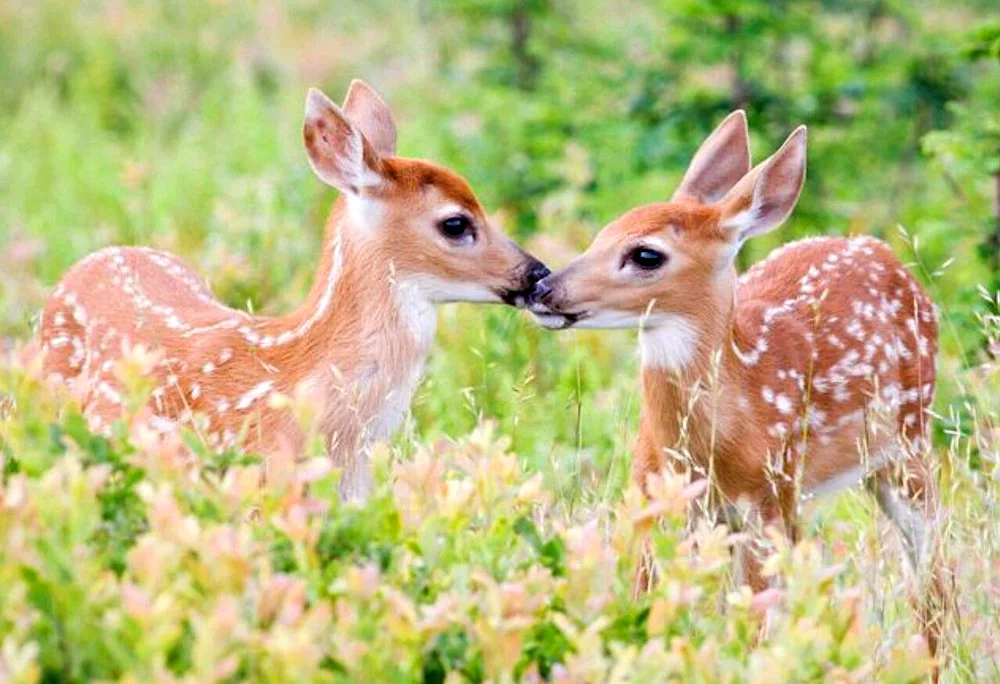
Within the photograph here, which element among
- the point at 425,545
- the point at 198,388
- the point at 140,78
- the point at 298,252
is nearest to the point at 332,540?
the point at 425,545

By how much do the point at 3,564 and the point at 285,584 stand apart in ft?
1.55

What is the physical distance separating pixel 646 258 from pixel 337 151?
0.92 metres

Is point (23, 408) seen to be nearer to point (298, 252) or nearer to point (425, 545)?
point (425, 545)

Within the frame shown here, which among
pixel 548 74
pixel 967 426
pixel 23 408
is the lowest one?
pixel 967 426

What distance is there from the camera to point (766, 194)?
5.71 m

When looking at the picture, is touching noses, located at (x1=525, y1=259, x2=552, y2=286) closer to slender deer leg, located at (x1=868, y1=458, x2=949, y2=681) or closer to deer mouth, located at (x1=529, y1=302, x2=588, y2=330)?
deer mouth, located at (x1=529, y1=302, x2=588, y2=330)

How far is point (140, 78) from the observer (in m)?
13.9

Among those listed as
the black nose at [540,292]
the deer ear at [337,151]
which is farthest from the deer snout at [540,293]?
the deer ear at [337,151]

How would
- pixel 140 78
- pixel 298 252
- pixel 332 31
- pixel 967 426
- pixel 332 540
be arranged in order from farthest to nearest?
pixel 332 31 < pixel 140 78 < pixel 298 252 < pixel 967 426 < pixel 332 540

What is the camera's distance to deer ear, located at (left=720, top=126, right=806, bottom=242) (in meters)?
5.66

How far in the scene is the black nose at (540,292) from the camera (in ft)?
17.9

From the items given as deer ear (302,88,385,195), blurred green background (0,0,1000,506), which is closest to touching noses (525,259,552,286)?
deer ear (302,88,385,195)

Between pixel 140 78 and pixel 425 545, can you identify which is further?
pixel 140 78

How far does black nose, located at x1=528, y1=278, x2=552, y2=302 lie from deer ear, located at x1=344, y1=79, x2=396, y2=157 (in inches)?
34.5
